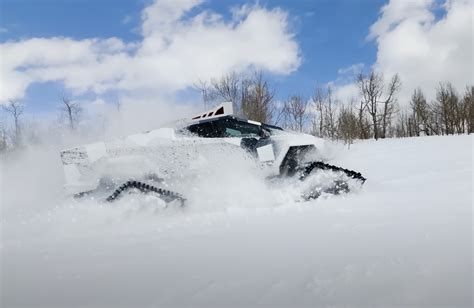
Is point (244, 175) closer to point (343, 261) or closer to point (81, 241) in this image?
point (81, 241)

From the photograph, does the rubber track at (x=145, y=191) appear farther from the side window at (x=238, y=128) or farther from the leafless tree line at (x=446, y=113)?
the leafless tree line at (x=446, y=113)

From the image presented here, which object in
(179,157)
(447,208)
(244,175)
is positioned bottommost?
(447,208)

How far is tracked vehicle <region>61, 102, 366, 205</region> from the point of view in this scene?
16.8 ft

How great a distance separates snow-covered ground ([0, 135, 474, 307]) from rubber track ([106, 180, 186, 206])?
134mm

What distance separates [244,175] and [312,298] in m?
3.62

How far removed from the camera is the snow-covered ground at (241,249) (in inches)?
81.9

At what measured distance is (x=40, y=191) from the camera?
19.6ft

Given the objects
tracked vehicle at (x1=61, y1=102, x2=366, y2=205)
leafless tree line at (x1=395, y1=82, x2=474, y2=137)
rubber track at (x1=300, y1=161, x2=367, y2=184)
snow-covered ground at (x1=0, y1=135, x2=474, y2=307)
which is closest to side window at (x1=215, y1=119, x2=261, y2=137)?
tracked vehicle at (x1=61, y1=102, x2=366, y2=205)

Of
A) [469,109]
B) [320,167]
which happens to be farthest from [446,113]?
[320,167]

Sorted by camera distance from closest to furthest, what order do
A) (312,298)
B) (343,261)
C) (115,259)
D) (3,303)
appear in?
(312,298), (3,303), (343,261), (115,259)

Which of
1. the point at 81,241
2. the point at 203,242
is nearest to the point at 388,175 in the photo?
the point at 203,242

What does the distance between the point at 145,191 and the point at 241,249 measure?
2.31 m

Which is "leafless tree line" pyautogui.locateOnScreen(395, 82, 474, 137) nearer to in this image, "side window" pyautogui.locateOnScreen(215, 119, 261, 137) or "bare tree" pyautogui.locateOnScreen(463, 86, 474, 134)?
"bare tree" pyautogui.locateOnScreen(463, 86, 474, 134)

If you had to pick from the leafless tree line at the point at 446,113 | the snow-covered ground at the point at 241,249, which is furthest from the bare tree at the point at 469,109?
the snow-covered ground at the point at 241,249
